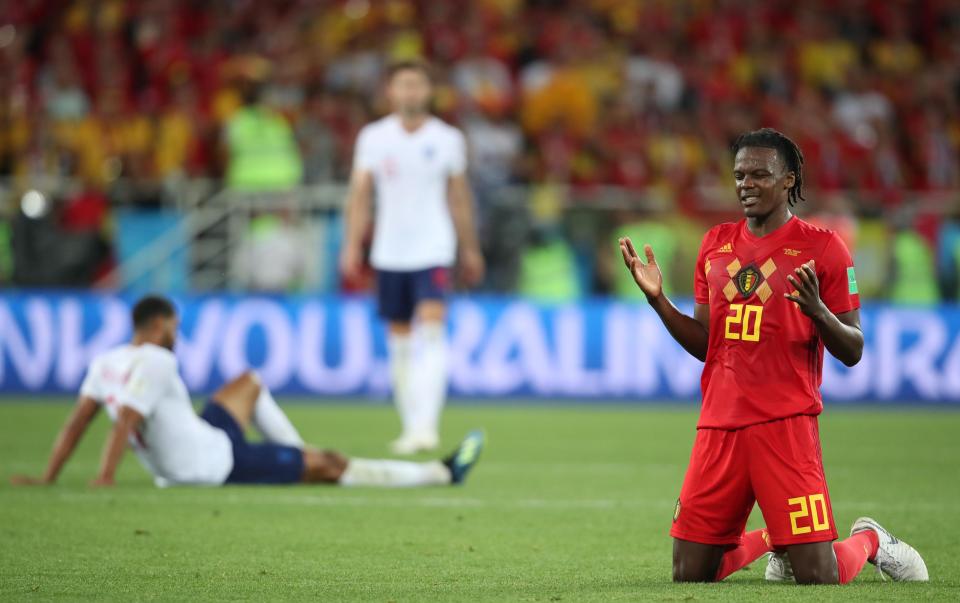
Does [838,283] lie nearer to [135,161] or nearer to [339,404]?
[339,404]

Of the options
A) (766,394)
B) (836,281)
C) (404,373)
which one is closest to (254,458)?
(404,373)

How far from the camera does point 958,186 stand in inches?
731

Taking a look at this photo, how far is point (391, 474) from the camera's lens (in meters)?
8.72

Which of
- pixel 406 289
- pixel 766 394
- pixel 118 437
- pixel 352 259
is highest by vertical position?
pixel 352 259

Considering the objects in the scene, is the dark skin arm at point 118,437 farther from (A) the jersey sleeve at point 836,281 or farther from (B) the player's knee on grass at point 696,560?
(A) the jersey sleeve at point 836,281

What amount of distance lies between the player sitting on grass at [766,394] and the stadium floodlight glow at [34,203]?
1110cm

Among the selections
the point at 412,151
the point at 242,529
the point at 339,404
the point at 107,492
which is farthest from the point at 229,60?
the point at 242,529

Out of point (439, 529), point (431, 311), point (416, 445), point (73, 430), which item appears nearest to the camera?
point (439, 529)

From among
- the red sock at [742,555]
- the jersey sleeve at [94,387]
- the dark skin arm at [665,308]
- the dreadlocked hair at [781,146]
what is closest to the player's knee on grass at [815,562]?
the red sock at [742,555]

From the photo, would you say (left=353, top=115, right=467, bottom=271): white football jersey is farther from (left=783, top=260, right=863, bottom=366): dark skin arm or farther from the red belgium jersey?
(left=783, top=260, right=863, bottom=366): dark skin arm

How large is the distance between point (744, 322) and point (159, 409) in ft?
11.6

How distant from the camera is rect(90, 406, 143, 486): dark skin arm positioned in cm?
787

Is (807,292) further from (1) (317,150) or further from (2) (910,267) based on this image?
(1) (317,150)

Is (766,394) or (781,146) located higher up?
(781,146)
